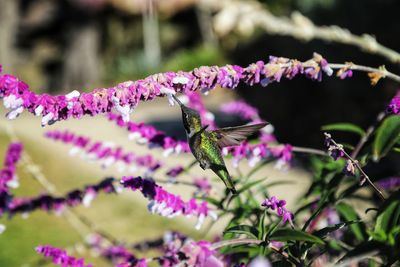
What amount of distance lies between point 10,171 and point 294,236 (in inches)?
50.4

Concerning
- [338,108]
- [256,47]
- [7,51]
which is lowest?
[338,108]

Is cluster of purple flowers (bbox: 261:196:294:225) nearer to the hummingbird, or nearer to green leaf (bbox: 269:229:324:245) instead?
green leaf (bbox: 269:229:324:245)

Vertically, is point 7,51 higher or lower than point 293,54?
higher

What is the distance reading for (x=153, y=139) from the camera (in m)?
2.28

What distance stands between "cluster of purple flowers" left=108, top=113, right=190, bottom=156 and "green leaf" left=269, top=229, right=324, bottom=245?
62cm

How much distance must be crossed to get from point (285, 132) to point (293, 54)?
3.27 feet

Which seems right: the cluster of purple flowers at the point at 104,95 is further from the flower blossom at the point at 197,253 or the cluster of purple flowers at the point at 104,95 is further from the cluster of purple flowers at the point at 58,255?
the cluster of purple flowers at the point at 58,255

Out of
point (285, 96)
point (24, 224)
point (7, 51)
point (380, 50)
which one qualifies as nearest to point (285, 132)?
point (285, 96)

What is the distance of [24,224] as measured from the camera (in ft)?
20.8

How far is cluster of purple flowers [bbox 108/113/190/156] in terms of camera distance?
2260 millimetres

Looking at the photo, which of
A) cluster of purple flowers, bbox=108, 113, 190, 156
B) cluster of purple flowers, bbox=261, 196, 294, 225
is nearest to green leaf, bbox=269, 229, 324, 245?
cluster of purple flowers, bbox=261, 196, 294, 225

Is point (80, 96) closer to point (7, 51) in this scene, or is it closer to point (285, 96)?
point (285, 96)

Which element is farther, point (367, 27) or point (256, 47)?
point (256, 47)

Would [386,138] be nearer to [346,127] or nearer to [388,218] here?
[388,218]
